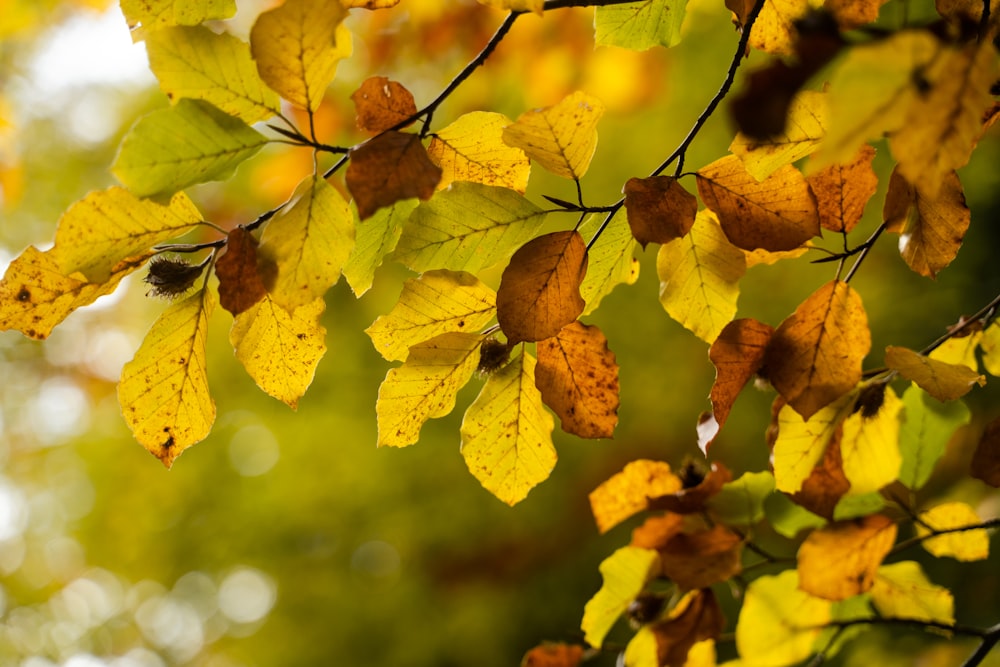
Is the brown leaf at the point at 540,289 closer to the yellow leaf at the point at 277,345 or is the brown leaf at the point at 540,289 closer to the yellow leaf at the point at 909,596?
the yellow leaf at the point at 277,345

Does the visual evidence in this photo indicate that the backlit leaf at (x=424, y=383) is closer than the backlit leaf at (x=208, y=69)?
No

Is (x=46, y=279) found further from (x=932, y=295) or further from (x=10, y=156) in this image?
(x=10, y=156)

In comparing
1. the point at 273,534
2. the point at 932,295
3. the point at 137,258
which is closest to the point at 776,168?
the point at 137,258

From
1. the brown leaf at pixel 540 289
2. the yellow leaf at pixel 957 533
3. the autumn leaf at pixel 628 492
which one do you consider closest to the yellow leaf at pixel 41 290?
the brown leaf at pixel 540 289

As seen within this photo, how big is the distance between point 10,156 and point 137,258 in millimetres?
4092

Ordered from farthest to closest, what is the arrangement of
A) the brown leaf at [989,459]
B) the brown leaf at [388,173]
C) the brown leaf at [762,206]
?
the brown leaf at [989,459] < the brown leaf at [762,206] < the brown leaf at [388,173]

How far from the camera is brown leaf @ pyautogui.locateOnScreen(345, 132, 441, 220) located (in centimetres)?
39

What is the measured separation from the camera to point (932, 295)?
2736 mm

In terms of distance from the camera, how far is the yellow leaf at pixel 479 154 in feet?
1.70

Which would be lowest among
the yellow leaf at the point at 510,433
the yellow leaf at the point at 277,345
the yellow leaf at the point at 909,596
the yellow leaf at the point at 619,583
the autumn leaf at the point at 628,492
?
the yellow leaf at the point at 909,596

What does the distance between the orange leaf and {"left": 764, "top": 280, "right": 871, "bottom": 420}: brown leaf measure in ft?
0.71

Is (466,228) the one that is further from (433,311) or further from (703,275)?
(703,275)

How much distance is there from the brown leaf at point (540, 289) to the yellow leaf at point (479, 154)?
67 millimetres

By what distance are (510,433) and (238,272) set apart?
9.3 inches
